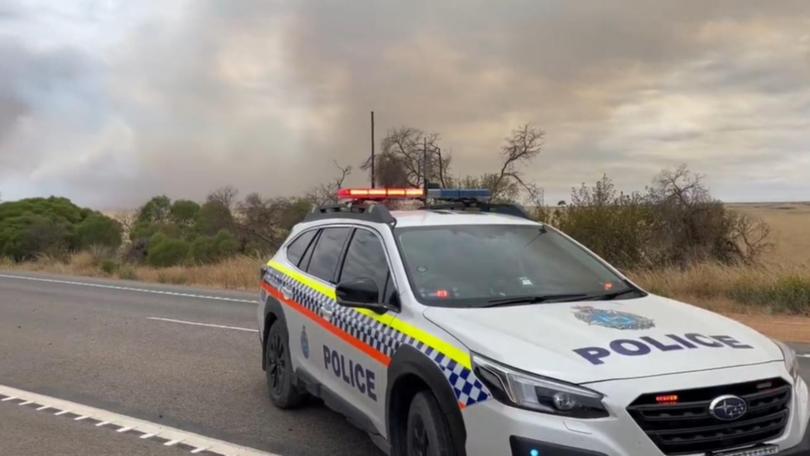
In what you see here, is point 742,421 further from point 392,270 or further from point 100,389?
point 100,389

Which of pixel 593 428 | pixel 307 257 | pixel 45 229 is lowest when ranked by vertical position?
pixel 45 229

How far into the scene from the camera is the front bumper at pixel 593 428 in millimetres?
3102

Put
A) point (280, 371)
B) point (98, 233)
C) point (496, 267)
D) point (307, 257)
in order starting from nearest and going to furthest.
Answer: point (496, 267)
point (307, 257)
point (280, 371)
point (98, 233)

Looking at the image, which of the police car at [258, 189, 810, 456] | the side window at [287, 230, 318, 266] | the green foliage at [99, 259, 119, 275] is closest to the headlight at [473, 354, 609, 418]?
the police car at [258, 189, 810, 456]

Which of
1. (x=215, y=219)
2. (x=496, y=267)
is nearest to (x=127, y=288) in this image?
(x=496, y=267)

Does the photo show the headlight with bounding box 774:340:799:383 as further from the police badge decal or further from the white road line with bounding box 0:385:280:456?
the white road line with bounding box 0:385:280:456

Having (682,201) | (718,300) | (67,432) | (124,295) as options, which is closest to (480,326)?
(67,432)

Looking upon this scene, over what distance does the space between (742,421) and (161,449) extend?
12.8 ft

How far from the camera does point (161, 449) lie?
17.6 feet

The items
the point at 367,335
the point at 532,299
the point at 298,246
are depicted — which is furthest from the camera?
the point at 298,246

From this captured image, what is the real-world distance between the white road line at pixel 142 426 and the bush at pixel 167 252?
31.8m

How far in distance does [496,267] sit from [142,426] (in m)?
3.22

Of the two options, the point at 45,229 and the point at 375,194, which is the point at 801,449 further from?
the point at 45,229

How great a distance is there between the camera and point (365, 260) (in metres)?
5.06
